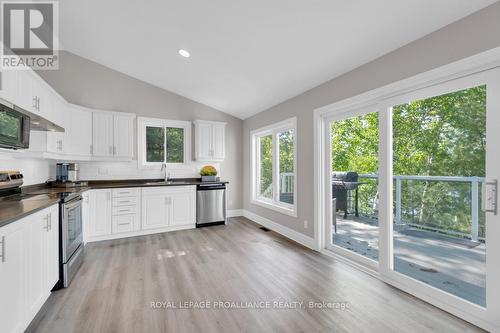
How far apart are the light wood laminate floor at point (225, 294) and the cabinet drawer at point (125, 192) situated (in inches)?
35.1

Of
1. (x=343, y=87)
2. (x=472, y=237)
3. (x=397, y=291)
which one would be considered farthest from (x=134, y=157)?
(x=472, y=237)

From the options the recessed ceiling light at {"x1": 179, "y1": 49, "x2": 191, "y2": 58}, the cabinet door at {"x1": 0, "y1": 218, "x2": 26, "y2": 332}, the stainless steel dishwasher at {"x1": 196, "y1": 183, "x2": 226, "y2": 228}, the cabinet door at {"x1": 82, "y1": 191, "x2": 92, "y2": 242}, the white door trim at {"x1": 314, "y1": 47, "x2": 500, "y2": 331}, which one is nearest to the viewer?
the cabinet door at {"x1": 0, "y1": 218, "x2": 26, "y2": 332}

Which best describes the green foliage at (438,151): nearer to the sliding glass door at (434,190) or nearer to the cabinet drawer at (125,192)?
the sliding glass door at (434,190)

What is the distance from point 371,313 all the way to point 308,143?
237 centimetres

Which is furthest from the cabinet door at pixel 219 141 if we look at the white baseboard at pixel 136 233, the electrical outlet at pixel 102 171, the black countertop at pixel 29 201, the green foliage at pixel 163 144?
the electrical outlet at pixel 102 171

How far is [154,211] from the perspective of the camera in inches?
175

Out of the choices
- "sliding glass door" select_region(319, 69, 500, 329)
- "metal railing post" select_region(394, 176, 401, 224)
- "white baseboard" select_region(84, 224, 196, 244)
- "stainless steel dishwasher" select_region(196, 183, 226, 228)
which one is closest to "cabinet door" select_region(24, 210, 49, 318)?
"white baseboard" select_region(84, 224, 196, 244)

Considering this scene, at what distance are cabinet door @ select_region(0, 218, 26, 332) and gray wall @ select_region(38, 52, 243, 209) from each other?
3.16 m

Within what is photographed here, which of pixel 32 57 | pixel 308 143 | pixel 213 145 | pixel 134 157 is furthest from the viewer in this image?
pixel 213 145

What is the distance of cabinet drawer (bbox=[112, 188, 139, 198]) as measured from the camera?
163 inches

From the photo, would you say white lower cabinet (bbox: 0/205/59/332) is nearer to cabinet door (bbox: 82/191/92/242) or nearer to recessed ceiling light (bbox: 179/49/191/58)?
cabinet door (bbox: 82/191/92/242)

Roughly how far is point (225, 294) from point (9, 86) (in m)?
2.71

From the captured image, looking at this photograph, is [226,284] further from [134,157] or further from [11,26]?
[11,26]

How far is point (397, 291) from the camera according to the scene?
238 cm
